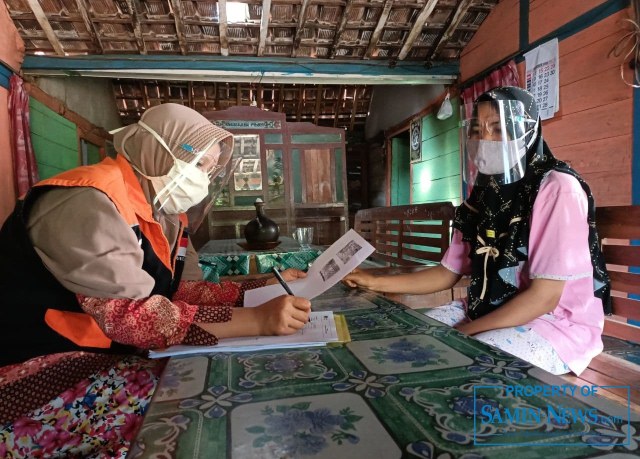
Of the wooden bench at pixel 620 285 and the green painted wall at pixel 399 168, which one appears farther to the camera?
the green painted wall at pixel 399 168

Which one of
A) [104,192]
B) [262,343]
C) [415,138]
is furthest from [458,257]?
[415,138]

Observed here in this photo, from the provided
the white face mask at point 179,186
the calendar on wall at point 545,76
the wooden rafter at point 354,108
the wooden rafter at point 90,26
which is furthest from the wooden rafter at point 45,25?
the wooden rafter at point 354,108

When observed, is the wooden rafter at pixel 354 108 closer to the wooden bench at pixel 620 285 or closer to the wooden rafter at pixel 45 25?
the wooden rafter at pixel 45 25

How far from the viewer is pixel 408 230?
8.28ft

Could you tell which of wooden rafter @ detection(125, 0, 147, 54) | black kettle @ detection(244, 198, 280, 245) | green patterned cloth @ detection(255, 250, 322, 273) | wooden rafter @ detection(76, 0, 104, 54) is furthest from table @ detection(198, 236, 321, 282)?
wooden rafter @ detection(76, 0, 104, 54)

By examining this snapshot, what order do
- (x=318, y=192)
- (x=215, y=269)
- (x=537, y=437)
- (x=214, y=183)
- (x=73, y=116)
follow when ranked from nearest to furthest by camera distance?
(x=537, y=437), (x=214, y=183), (x=215, y=269), (x=73, y=116), (x=318, y=192)

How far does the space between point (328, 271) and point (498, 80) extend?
3.67 meters

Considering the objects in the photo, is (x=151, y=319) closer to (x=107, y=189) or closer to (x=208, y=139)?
(x=107, y=189)

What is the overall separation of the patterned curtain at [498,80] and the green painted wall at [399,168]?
2556 millimetres

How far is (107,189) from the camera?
841 mm

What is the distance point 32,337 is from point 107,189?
1.23 feet

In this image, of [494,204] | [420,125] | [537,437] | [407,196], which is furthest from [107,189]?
[407,196]

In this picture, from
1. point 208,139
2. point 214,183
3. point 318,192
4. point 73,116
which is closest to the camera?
point 208,139

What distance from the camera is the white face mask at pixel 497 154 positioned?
130 centimetres
